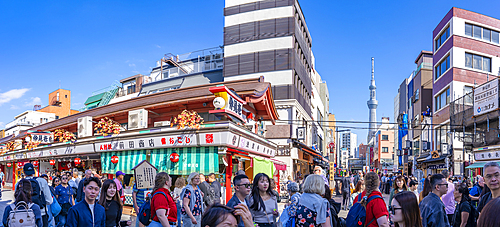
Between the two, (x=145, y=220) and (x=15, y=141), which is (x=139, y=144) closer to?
(x=145, y=220)

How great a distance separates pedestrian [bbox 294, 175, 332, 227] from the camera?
479 cm

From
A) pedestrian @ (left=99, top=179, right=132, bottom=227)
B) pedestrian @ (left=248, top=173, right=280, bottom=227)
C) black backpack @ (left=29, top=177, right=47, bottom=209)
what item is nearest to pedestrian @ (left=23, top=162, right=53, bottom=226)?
black backpack @ (left=29, top=177, right=47, bottom=209)

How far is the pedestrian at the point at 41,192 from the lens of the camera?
6.71m

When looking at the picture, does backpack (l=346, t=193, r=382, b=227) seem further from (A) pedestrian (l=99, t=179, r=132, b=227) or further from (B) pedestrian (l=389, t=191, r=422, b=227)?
(A) pedestrian (l=99, t=179, r=132, b=227)

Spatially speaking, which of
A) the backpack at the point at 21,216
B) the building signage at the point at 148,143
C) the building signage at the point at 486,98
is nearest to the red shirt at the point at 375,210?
the backpack at the point at 21,216

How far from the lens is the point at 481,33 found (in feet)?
101

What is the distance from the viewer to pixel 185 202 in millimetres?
7539

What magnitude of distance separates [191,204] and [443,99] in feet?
108

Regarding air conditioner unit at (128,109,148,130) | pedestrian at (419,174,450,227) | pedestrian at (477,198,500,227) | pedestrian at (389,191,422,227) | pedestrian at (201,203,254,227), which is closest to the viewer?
pedestrian at (477,198,500,227)

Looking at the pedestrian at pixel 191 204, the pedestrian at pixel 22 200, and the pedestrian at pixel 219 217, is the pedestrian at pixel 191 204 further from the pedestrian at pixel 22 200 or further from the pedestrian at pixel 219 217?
the pedestrian at pixel 219 217

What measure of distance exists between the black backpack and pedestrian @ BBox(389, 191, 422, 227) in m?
6.49

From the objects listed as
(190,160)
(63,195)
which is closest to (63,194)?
(63,195)

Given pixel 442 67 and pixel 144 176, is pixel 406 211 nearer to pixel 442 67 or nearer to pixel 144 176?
pixel 144 176

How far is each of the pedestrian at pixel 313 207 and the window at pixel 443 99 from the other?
3214cm
